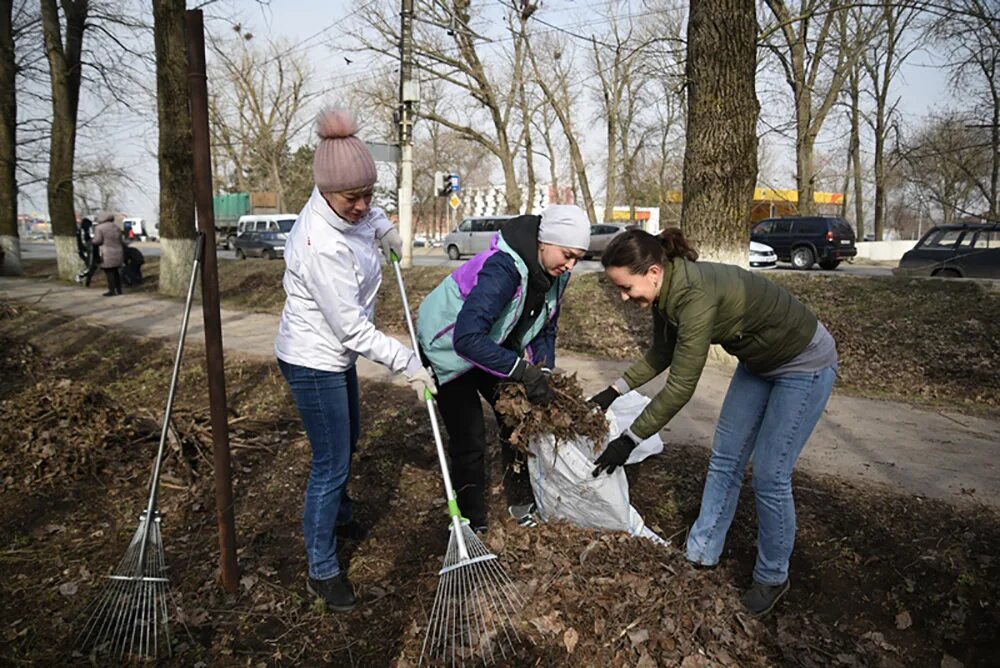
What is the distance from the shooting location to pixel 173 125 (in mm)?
10727

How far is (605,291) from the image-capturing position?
10.1 meters

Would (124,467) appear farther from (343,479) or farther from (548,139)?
(548,139)

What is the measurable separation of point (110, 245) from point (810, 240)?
17.8 metres

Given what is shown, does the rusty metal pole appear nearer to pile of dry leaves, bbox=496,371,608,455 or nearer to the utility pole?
pile of dry leaves, bbox=496,371,608,455

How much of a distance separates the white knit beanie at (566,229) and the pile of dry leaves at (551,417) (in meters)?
0.65

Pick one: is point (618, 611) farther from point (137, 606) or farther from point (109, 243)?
point (109, 243)

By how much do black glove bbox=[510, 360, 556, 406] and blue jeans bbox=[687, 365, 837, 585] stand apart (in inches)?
31.9

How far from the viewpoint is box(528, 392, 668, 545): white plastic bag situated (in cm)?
297

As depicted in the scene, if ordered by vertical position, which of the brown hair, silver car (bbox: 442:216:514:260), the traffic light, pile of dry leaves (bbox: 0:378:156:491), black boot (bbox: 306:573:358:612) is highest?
the traffic light

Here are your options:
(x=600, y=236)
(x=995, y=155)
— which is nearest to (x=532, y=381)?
(x=995, y=155)

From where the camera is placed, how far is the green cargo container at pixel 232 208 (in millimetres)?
37144

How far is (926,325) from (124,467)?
8103mm

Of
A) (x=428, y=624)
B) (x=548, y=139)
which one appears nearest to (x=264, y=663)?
(x=428, y=624)

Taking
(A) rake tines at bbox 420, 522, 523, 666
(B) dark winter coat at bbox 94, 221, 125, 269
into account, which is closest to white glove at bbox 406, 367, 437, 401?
(A) rake tines at bbox 420, 522, 523, 666
